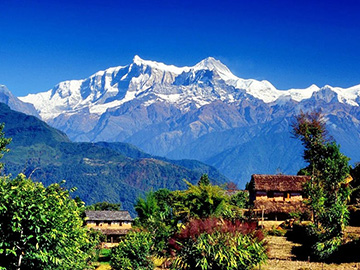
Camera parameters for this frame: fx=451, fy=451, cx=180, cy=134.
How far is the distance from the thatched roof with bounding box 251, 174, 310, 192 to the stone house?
4197 cm

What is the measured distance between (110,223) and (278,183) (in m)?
49.1

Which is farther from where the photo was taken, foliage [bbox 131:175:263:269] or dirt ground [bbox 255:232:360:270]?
dirt ground [bbox 255:232:360:270]

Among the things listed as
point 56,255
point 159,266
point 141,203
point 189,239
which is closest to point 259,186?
point 141,203

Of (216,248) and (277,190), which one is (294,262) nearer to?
(216,248)

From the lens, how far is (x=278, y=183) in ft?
220

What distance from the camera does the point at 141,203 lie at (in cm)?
6925

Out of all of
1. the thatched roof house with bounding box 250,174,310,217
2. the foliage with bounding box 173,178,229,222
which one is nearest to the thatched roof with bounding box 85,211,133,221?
the thatched roof house with bounding box 250,174,310,217

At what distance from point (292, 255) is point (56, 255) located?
2440 centimetres

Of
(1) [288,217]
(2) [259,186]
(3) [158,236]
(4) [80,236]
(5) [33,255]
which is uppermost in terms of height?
(2) [259,186]

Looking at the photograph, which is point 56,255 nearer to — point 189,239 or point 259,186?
point 189,239

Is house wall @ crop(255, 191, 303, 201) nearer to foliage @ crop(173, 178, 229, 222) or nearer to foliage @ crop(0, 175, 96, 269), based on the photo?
foliage @ crop(173, 178, 229, 222)

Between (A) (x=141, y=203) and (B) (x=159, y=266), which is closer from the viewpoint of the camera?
(B) (x=159, y=266)

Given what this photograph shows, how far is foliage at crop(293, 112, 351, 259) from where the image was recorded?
36781 millimetres

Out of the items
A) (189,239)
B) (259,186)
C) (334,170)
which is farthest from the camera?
(259,186)
